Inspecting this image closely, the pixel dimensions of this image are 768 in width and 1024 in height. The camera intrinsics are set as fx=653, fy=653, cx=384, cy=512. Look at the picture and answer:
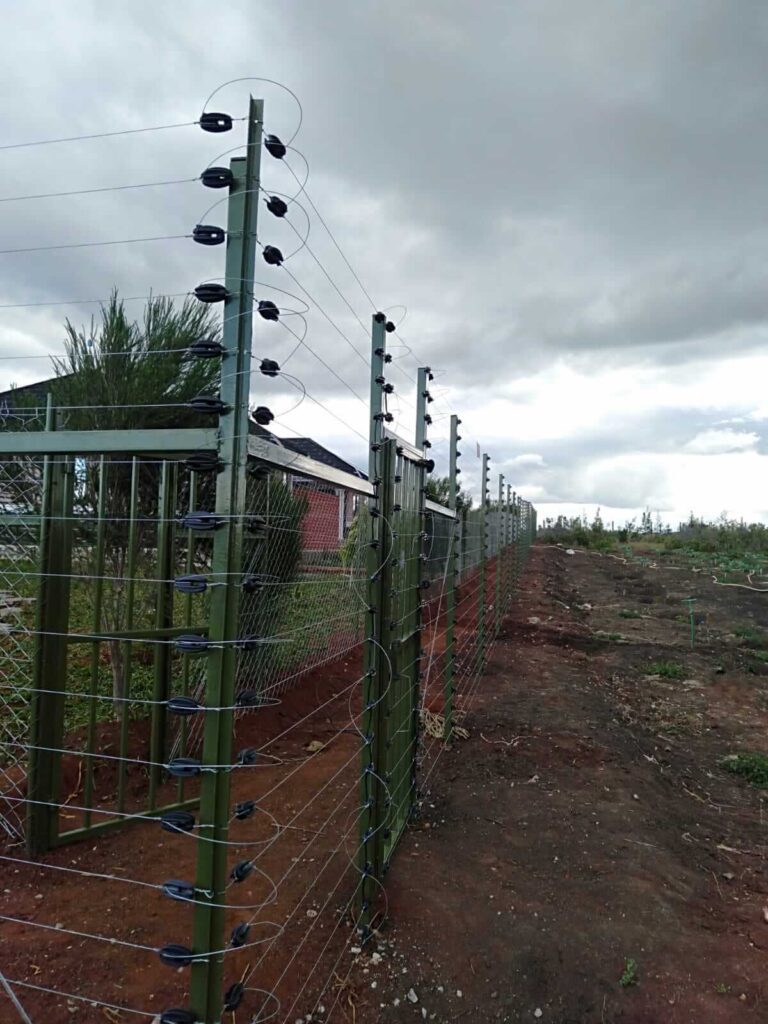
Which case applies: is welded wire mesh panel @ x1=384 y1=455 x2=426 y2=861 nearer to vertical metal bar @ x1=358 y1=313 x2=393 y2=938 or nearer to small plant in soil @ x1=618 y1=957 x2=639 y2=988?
vertical metal bar @ x1=358 y1=313 x2=393 y2=938

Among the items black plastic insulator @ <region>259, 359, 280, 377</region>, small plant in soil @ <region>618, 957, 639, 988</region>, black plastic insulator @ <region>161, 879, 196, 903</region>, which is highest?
black plastic insulator @ <region>259, 359, 280, 377</region>

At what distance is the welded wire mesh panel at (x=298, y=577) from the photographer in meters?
3.75

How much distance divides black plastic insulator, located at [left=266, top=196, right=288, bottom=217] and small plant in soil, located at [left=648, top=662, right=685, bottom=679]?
774cm

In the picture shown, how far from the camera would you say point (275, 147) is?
1654mm

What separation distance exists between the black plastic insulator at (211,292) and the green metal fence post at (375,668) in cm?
129

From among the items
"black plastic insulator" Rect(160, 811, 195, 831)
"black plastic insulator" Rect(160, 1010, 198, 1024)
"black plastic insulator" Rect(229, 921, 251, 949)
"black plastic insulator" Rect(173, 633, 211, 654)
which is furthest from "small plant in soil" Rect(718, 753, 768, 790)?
"black plastic insulator" Rect(173, 633, 211, 654)

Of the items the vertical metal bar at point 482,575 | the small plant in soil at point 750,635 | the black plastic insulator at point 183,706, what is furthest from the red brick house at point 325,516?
the small plant in soil at point 750,635

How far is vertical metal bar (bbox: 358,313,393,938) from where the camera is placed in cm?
271

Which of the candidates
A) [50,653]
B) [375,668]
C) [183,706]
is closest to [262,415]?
[183,706]

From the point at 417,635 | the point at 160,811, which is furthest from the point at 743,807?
the point at 160,811

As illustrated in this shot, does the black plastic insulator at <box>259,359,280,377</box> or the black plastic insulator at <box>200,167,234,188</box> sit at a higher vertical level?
the black plastic insulator at <box>200,167,234,188</box>

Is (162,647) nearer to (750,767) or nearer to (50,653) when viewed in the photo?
(50,653)

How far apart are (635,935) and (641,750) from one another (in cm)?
266

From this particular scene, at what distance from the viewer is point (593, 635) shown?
1051cm
